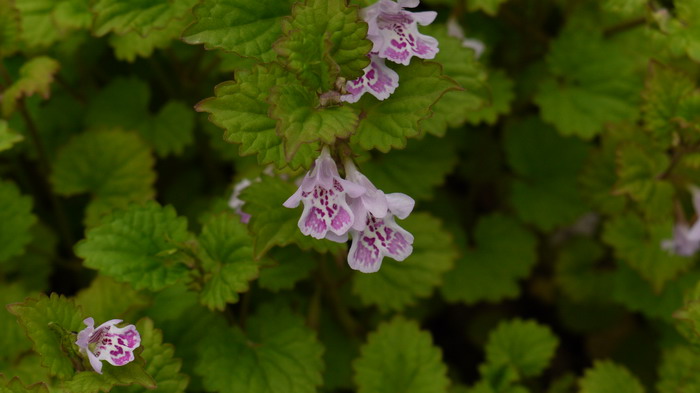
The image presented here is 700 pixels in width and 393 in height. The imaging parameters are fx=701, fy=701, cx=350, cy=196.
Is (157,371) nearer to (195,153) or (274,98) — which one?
(274,98)

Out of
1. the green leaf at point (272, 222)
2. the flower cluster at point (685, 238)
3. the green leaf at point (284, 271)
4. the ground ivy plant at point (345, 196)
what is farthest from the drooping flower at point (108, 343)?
the flower cluster at point (685, 238)

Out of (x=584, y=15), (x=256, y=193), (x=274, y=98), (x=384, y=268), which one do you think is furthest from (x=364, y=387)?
(x=584, y=15)

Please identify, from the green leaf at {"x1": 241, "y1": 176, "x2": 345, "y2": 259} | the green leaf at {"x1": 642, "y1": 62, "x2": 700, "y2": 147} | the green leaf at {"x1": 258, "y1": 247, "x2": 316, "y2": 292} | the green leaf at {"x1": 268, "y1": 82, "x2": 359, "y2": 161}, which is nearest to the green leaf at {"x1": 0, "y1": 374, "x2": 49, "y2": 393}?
the green leaf at {"x1": 241, "y1": 176, "x2": 345, "y2": 259}

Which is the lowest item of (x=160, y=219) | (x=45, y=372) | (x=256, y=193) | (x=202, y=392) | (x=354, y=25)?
(x=202, y=392)

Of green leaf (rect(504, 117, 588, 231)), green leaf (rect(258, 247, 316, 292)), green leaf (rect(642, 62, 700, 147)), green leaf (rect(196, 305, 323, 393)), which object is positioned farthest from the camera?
green leaf (rect(504, 117, 588, 231))

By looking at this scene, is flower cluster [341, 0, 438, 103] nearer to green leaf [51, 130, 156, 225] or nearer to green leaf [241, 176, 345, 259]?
green leaf [241, 176, 345, 259]

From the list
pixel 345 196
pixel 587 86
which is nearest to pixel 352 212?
pixel 345 196

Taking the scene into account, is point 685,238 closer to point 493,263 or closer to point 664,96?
point 664,96
